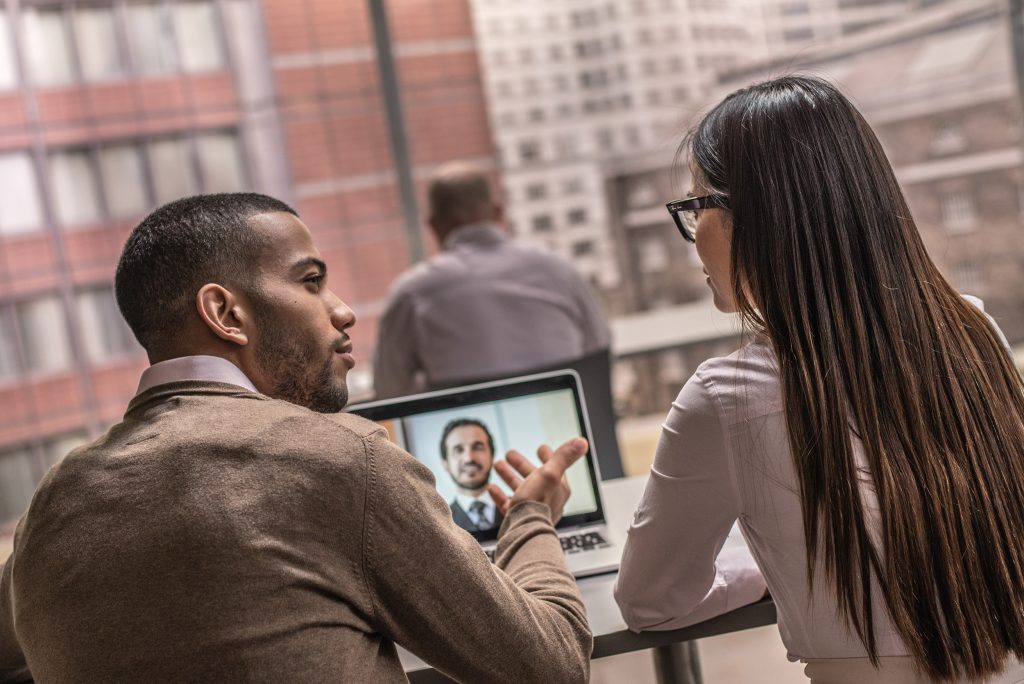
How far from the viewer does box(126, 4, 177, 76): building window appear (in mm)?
3986

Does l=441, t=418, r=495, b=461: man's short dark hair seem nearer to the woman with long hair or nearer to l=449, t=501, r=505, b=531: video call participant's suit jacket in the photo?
l=449, t=501, r=505, b=531: video call participant's suit jacket

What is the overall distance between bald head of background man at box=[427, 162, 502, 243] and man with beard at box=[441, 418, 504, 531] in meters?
1.72

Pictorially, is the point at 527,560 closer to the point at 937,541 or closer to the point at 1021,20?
the point at 937,541

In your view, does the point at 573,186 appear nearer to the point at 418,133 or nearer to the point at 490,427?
the point at 418,133

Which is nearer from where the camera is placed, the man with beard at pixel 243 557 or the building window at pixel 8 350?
the man with beard at pixel 243 557

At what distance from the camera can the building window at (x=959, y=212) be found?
4.17 meters

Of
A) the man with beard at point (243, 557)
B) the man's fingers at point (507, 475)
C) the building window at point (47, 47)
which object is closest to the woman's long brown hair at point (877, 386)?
the man with beard at point (243, 557)

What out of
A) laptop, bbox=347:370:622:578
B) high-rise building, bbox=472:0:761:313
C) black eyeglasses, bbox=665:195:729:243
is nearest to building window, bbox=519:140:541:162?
high-rise building, bbox=472:0:761:313

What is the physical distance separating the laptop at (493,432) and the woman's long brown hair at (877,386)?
1.95 feet

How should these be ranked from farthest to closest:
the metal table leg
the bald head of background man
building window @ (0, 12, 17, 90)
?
building window @ (0, 12, 17, 90)
the bald head of background man
the metal table leg

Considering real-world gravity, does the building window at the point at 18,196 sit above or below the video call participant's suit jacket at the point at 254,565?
above

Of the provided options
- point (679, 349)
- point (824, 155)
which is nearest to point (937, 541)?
point (824, 155)

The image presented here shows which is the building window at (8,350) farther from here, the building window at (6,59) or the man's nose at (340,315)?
the man's nose at (340,315)

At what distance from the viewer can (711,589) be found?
130cm
